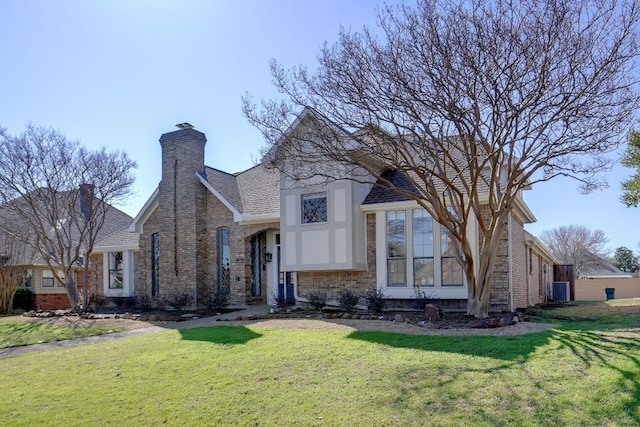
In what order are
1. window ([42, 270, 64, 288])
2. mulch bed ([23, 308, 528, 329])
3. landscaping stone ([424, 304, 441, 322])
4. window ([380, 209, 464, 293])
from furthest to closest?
window ([42, 270, 64, 288]), window ([380, 209, 464, 293]), landscaping stone ([424, 304, 441, 322]), mulch bed ([23, 308, 528, 329])

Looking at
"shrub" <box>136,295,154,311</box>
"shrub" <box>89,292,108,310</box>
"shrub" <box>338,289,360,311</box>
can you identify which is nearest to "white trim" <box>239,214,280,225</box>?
"shrub" <box>338,289,360,311</box>

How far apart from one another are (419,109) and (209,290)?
11955 millimetres

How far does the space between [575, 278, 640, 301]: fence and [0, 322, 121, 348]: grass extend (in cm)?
2746

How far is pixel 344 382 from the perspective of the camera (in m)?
7.52

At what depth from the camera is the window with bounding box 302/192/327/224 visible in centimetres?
1739

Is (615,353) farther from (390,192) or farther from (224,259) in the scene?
(224,259)

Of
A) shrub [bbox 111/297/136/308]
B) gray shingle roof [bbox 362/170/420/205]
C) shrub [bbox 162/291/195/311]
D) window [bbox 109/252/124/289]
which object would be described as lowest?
shrub [bbox 111/297/136/308]

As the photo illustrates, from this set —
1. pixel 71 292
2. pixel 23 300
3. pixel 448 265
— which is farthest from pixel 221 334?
pixel 23 300

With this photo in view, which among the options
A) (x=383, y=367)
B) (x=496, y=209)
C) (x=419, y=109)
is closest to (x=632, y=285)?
(x=496, y=209)

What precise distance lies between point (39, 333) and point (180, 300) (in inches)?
224

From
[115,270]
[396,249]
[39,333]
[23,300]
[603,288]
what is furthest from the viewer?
[603,288]

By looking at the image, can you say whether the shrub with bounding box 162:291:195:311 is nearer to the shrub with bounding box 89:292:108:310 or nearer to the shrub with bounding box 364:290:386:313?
the shrub with bounding box 89:292:108:310

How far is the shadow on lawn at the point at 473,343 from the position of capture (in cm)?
859

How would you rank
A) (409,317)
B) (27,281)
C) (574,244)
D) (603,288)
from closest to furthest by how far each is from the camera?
(409,317) → (27,281) → (603,288) → (574,244)
